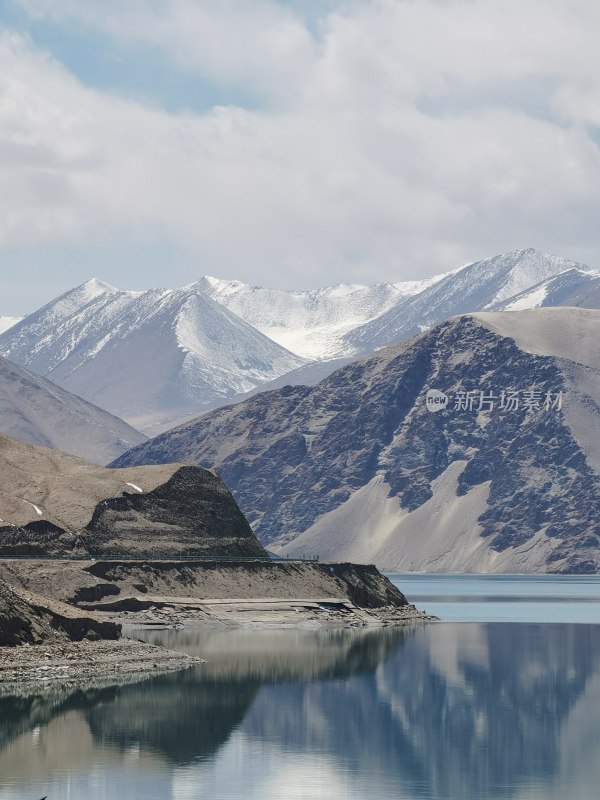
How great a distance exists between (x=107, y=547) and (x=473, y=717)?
99596 millimetres

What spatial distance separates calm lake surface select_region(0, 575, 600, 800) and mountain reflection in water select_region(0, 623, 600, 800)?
13 centimetres

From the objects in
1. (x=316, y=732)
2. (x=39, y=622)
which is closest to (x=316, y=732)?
(x=316, y=732)

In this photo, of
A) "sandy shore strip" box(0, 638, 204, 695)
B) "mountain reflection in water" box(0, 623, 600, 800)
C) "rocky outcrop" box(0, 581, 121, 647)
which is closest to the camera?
"mountain reflection in water" box(0, 623, 600, 800)

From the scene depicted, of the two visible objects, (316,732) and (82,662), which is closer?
(316,732)

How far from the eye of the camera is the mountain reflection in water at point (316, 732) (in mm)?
76875

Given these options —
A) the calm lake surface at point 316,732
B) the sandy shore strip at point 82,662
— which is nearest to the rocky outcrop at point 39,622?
the sandy shore strip at point 82,662

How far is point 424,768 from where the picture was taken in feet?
273

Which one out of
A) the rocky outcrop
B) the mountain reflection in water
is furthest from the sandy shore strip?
the mountain reflection in water

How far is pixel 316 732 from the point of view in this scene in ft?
313

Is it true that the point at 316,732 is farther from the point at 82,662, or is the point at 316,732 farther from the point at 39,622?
the point at 39,622

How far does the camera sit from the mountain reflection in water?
7688 cm

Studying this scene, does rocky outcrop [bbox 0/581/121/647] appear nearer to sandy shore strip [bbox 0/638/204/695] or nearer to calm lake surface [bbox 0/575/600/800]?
sandy shore strip [bbox 0/638/204/695]

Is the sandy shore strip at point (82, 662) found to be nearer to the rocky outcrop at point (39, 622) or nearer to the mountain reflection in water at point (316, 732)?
the rocky outcrop at point (39, 622)

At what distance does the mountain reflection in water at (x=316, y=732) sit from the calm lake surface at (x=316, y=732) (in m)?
0.13
